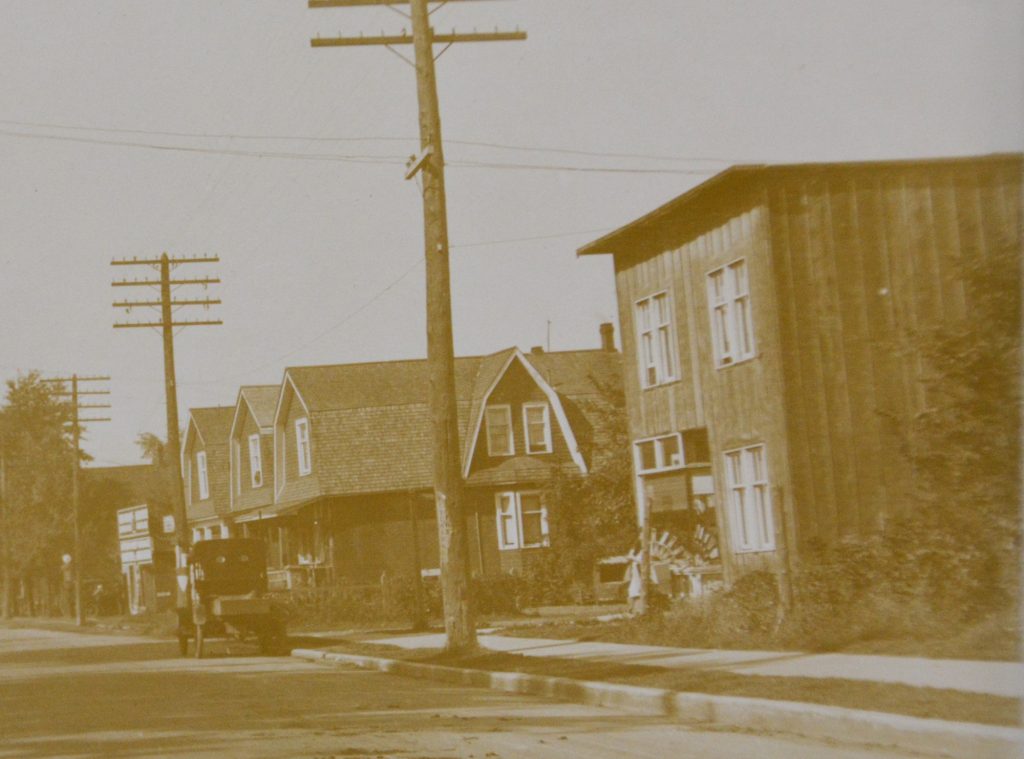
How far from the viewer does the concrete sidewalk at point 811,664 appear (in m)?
14.0

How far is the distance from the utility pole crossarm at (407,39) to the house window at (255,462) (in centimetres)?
3559

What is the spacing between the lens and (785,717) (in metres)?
12.9

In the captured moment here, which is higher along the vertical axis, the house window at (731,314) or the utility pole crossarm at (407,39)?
the utility pole crossarm at (407,39)

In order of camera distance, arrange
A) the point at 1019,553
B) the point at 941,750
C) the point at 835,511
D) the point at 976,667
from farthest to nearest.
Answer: the point at 835,511, the point at 1019,553, the point at 976,667, the point at 941,750

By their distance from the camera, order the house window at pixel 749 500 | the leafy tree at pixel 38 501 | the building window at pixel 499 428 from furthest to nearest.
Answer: the leafy tree at pixel 38 501, the building window at pixel 499 428, the house window at pixel 749 500

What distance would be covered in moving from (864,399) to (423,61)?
8.75 m

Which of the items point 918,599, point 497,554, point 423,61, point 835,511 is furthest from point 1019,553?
point 497,554

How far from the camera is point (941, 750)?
1098 cm

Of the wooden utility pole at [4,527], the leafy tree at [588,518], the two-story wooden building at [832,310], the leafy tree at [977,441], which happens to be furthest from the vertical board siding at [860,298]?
the wooden utility pole at [4,527]

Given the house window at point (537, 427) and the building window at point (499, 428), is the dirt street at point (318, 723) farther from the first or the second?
the house window at point (537, 427)

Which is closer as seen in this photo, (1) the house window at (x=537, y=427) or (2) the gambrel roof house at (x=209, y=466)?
(1) the house window at (x=537, y=427)

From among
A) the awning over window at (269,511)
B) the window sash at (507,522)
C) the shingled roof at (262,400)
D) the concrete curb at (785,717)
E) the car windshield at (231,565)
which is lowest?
the concrete curb at (785,717)

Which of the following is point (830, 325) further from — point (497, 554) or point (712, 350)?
point (497, 554)

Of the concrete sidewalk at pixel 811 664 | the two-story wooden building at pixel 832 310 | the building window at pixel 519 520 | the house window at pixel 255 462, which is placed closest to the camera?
the concrete sidewalk at pixel 811 664
